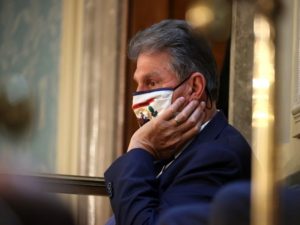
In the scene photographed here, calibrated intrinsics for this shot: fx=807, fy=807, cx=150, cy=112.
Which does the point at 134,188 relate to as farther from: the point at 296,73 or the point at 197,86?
the point at 296,73

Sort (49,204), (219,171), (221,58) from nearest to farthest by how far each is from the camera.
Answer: (49,204), (219,171), (221,58)

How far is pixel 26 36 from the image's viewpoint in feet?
15.3

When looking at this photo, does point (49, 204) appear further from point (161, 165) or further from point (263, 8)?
point (161, 165)

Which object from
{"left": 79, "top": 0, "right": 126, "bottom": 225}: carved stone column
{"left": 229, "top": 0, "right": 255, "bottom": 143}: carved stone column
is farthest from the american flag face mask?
{"left": 79, "top": 0, "right": 126, "bottom": 225}: carved stone column

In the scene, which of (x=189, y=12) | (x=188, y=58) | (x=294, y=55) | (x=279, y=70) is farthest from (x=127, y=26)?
(x=279, y=70)

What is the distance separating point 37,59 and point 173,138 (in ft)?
7.96

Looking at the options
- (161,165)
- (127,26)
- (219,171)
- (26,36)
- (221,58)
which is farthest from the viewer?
(26,36)

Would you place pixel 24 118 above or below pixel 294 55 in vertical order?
below

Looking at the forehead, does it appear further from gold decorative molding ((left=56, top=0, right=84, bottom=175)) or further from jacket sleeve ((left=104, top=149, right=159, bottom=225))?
gold decorative molding ((left=56, top=0, right=84, bottom=175))

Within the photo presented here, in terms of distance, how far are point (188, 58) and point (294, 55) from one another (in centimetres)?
57

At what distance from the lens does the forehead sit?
2348mm

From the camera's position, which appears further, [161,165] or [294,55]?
[294,55]

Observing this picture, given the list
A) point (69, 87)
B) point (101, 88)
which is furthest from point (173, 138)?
point (69, 87)

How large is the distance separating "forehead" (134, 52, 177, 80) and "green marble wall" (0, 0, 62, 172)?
1849 mm
